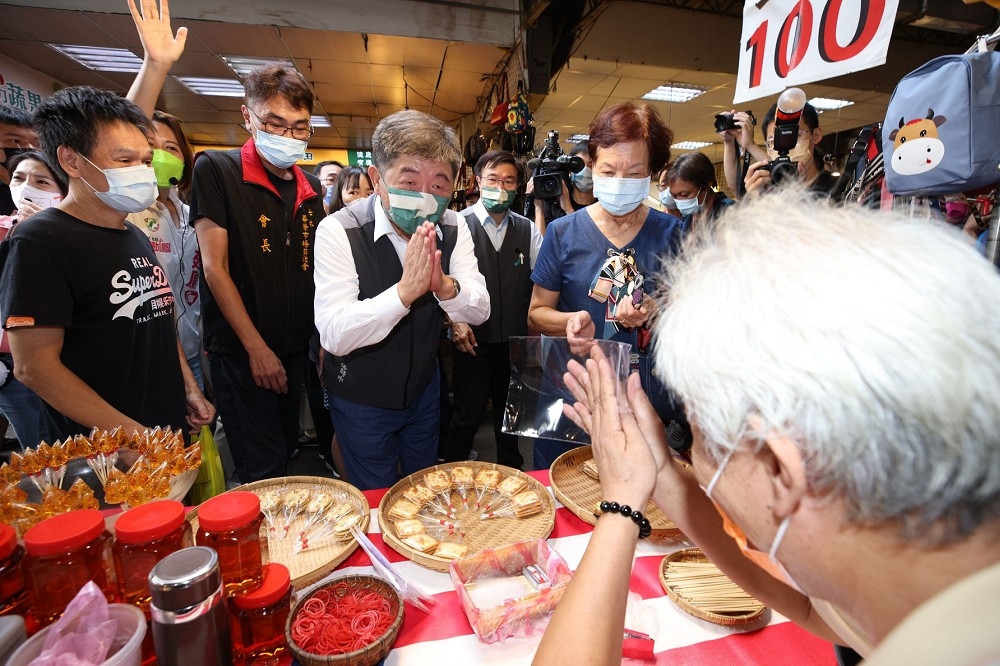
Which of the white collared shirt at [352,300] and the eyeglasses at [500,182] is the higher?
the eyeglasses at [500,182]

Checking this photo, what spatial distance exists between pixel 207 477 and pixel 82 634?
121 centimetres

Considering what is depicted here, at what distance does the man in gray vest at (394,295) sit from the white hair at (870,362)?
115 centimetres

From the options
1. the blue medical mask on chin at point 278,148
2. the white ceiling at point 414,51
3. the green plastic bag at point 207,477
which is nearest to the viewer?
the green plastic bag at point 207,477

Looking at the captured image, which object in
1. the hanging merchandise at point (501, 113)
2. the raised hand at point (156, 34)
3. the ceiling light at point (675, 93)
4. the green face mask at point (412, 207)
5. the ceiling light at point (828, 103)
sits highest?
the ceiling light at point (828, 103)

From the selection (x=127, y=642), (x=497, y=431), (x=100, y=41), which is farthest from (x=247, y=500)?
(x=100, y=41)

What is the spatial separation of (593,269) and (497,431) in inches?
65.1

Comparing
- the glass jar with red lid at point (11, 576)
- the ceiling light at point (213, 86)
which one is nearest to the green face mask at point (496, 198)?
the glass jar with red lid at point (11, 576)

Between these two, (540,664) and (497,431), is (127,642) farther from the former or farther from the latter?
(497,431)

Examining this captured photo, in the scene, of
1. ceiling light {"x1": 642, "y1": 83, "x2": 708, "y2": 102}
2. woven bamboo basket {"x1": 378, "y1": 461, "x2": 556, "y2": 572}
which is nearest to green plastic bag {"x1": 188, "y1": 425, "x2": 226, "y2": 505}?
woven bamboo basket {"x1": 378, "y1": 461, "x2": 556, "y2": 572}

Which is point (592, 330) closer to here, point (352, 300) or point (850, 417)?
point (352, 300)

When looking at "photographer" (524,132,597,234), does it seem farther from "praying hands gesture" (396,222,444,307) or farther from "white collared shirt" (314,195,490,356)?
"praying hands gesture" (396,222,444,307)

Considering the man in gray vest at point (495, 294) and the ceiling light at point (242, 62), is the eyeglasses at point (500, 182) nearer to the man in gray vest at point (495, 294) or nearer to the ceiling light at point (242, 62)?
the man in gray vest at point (495, 294)

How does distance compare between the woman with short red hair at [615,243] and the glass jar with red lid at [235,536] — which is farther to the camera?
the woman with short red hair at [615,243]

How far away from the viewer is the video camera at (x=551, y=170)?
2971 millimetres
